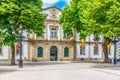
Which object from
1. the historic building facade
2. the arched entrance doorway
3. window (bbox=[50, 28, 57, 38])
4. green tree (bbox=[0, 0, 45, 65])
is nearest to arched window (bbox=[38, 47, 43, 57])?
the historic building facade

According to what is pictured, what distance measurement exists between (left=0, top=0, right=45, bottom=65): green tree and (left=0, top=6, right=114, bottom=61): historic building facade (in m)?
14.1

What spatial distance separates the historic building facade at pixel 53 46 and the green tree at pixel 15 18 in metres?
14.1

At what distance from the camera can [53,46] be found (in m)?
53.5

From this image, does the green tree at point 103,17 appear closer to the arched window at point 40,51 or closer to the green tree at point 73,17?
the green tree at point 73,17

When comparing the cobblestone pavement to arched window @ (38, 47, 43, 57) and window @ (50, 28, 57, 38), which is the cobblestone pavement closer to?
arched window @ (38, 47, 43, 57)

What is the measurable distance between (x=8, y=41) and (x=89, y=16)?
10.4 metres

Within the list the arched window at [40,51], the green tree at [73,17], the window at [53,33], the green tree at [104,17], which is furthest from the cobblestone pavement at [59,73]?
the window at [53,33]

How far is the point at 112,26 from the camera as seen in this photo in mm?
29297

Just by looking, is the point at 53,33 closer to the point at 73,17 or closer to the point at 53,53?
the point at 53,53

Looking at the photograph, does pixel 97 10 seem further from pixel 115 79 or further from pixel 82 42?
pixel 82 42

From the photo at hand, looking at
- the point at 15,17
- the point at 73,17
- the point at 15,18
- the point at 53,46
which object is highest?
the point at 73,17

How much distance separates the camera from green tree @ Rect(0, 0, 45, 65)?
114 feet

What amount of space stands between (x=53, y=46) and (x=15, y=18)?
19.1 metres

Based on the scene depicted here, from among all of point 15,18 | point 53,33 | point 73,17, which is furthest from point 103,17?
point 53,33
